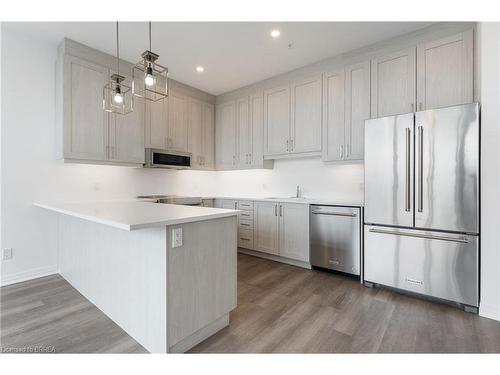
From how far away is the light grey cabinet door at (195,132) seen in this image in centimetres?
A: 442

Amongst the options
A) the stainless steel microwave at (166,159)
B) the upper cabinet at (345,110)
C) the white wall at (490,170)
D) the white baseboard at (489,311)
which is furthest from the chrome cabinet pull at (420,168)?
the stainless steel microwave at (166,159)

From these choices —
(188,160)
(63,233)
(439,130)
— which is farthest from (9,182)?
(439,130)

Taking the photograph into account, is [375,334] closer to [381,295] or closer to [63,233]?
[381,295]

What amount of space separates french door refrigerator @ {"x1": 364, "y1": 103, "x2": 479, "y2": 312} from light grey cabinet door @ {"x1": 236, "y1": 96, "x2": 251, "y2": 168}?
2.14 m

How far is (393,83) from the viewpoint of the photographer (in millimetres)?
2920

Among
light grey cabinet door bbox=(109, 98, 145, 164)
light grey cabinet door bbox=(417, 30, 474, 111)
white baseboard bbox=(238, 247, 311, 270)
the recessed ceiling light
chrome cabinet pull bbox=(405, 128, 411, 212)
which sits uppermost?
the recessed ceiling light

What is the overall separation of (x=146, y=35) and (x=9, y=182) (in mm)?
2258

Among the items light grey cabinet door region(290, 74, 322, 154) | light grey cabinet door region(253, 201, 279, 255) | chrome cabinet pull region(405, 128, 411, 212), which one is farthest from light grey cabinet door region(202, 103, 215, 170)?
chrome cabinet pull region(405, 128, 411, 212)

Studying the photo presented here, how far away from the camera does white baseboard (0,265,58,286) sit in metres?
2.77

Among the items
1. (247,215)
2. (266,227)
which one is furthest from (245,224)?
(266,227)

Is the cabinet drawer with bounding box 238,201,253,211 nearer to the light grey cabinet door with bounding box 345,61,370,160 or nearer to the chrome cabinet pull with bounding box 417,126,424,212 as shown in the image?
the light grey cabinet door with bounding box 345,61,370,160

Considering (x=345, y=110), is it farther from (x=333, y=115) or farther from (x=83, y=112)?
(x=83, y=112)

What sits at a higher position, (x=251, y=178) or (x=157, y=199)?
(x=251, y=178)

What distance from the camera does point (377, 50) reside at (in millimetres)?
3031
